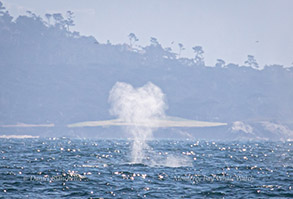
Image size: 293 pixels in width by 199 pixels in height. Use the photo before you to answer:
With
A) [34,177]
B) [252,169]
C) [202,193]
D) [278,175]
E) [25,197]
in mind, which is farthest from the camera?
[252,169]

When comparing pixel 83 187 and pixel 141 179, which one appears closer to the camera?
pixel 83 187

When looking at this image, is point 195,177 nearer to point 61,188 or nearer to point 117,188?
point 117,188

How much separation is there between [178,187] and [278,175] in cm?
1393

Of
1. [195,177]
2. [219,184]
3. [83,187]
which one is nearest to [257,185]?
[219,184]

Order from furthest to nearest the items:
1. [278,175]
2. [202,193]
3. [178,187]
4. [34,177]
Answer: [278,175] < [34,177] < [178,187] < [202,193]

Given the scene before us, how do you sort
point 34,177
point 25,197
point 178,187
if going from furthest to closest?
point 34,177 < point 178,187 < point 25,197

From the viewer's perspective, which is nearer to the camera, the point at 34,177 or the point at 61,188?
the point at 61,188

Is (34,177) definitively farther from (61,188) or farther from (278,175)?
(278,175)

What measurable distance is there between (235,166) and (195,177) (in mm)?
15134

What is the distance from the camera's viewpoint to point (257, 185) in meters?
45.5

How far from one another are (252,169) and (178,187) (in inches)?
743

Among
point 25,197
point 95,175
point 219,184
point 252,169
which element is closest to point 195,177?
point 219,184

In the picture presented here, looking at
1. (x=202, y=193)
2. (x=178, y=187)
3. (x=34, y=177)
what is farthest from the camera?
(x=34, y=177)

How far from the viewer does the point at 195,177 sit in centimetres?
4975
